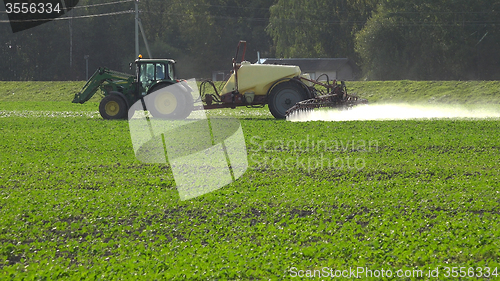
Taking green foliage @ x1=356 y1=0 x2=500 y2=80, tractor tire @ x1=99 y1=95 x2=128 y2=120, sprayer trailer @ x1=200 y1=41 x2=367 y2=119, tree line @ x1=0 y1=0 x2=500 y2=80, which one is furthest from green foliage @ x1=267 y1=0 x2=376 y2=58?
tractor tire @ x1=99 y1=95 x2=128 y2=120

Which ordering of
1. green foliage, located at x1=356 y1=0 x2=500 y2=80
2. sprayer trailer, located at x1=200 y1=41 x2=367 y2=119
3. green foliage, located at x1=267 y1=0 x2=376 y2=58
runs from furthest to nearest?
green foliage, located at x1=267 y1=0 x2=376 y2=58
green foliage, located at x1=356 y1=0 x2=500 y2=80
sprayer trailer, located at x1=200 y1=41 x2=367 y2=119

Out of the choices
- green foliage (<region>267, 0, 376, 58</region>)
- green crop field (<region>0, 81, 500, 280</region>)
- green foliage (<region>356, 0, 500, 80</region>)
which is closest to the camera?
green crop field (<region>0, 81, 500, 280</region>)

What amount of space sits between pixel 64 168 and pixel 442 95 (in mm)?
27755

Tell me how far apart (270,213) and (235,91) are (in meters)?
13.6

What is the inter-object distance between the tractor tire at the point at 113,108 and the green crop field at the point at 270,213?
6213 mm

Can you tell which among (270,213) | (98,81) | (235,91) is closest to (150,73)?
(98,81)

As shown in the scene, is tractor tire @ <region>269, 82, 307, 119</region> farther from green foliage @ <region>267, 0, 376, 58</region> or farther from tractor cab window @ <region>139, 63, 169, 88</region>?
green foliage @ <region>267, 0, 376, 58</region>

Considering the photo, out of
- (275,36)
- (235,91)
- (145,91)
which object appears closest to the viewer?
(235,91)

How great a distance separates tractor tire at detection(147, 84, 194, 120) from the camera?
21.9 m

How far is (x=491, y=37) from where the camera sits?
6019cm

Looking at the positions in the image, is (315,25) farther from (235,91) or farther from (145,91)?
(145,91)

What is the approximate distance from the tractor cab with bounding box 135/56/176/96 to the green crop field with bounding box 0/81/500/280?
21.7 ft

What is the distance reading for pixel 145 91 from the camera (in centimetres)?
2227

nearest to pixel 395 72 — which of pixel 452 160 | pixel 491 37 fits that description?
pixel 491 37
